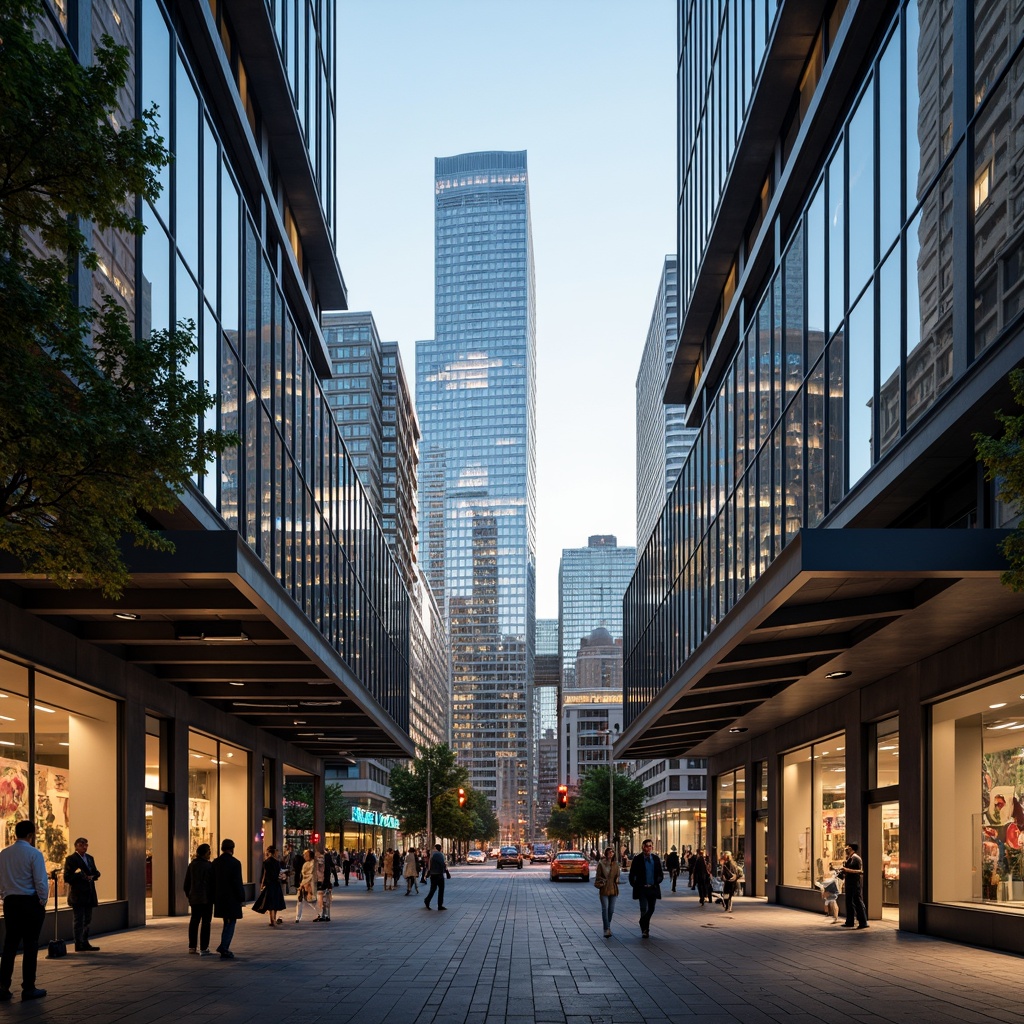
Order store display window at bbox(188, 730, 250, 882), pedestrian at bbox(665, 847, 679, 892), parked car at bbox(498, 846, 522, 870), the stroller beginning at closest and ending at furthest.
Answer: store display window at bbox(188, 730, 250, 882) < the stroller < pedestrian at bbox(665, 847, 679, 892) < parked car at bbox(498, 846, 522, 870)

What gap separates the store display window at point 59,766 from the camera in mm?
20312

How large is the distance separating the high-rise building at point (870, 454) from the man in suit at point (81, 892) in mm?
11210

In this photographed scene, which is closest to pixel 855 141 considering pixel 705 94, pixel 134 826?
pixel 134 826

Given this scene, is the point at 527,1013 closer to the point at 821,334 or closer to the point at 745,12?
the point at 821,334

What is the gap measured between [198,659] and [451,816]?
84.3 m

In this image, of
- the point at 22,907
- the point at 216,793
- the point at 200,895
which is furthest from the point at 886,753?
the point at 22,907

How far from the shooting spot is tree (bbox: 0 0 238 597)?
10.4m

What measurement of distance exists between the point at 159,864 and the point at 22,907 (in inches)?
613

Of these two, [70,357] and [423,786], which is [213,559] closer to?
[70,357]

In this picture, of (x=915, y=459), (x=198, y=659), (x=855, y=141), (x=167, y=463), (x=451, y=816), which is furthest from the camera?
(x=451, y=816)

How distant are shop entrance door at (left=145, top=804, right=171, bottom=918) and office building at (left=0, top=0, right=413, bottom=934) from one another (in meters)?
0.05

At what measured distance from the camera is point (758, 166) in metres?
35.2

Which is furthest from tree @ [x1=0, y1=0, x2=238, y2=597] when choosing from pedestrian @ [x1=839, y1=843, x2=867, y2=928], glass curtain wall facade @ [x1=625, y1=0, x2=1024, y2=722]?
pedestrian @ [x1=839, y1=843, x2=867, y2=928]

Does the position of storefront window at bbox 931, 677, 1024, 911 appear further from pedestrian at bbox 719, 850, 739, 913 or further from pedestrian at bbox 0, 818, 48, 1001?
pedestrian at bbox 0, 818, 48, 1001
